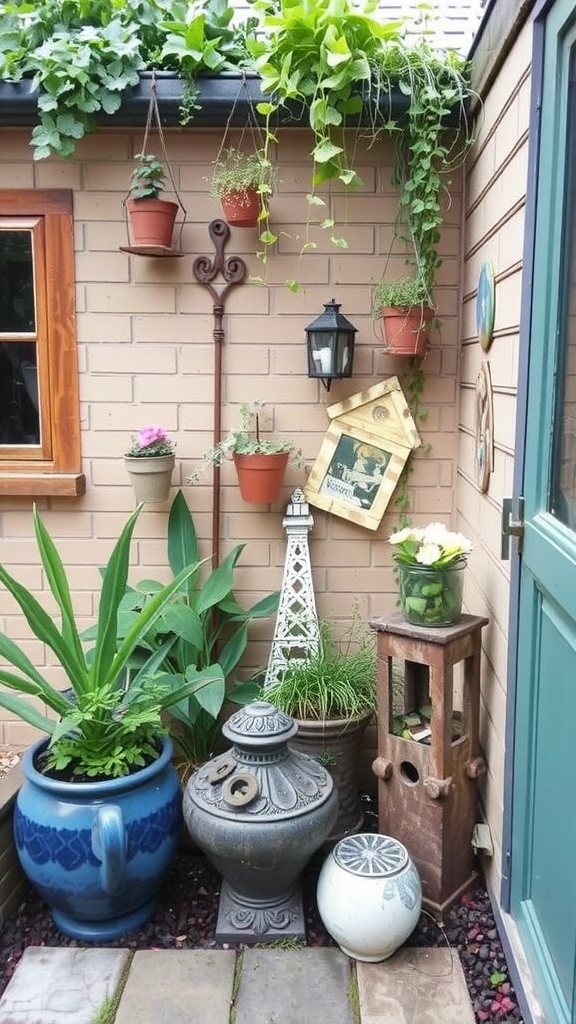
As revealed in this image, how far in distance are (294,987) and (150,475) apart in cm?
153

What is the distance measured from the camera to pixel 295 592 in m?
2.74

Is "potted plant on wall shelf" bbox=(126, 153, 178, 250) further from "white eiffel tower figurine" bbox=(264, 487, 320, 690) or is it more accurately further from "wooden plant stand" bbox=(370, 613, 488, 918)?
"wooden plant stand" bbox=(370, 613, 488, 918)

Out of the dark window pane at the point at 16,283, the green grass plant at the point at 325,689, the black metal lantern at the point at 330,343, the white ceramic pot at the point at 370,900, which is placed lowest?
the white ceramic pot at the point at 370,900

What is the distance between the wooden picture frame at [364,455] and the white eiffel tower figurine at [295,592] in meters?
0.09

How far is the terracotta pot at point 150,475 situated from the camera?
8.56 feet

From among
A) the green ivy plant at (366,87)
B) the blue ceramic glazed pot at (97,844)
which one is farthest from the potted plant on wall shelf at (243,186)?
the blue ceramic glazed pot at (97,844)

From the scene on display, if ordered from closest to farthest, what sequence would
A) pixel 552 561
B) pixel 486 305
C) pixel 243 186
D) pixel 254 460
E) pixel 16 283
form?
1. pixel 552 561
2. pixel 486 305
3. pixel 243 186
4. pixel 254 460
5. pixel 16 283

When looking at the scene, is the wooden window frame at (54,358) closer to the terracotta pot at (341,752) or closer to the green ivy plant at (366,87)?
the green ivy plant at (366,87)

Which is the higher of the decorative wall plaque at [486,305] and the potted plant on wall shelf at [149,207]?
the potted plant on wall shelf at [149,207]

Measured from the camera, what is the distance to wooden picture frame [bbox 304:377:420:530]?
8.93 ft

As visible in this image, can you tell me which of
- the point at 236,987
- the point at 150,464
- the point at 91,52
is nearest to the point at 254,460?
the point at 150,464

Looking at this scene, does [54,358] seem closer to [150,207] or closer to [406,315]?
[150,207]

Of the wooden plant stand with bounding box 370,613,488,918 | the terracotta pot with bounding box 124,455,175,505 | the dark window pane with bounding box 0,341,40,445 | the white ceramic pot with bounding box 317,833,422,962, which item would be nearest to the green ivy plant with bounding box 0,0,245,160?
the dark window pane with bounding box 0,341,40,445

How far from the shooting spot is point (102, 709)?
2.09m
